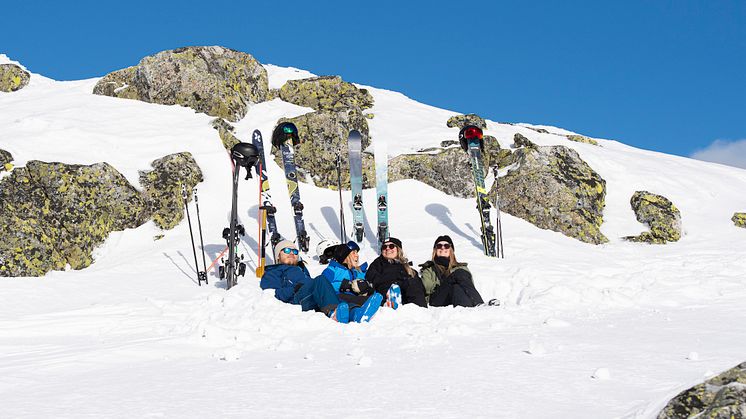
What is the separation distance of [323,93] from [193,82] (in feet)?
19.6

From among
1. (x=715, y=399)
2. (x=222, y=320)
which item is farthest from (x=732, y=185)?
(x=715, y=399)

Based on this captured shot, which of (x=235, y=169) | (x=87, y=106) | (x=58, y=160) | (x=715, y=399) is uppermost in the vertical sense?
(x=87, y=106)

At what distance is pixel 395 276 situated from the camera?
7680 millimetres

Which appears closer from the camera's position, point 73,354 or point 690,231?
point 73,354

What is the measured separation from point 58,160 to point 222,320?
10298mm

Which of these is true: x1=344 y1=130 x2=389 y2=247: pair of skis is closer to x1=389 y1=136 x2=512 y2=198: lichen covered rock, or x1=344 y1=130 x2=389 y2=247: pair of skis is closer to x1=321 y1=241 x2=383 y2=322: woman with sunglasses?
x1=389 y1=136 x2=512 y2=198: lichen covered rock

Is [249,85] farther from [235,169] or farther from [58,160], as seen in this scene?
[235,169]

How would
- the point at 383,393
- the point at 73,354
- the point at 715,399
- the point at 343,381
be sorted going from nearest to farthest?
the point at 715,399
the point at 383,393
the point at 343,381
the point at 73,354

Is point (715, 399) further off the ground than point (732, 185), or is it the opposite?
point (732, 185)

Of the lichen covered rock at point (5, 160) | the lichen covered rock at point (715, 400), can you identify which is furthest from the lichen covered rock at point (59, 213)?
the lichen covered rock at point (715, 400)

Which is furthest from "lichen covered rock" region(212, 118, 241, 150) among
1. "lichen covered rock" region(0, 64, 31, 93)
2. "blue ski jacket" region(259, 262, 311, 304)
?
"lichen covered rock" region(0, 64, 31, 93)

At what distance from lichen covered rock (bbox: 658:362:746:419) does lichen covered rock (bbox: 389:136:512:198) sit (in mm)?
15667

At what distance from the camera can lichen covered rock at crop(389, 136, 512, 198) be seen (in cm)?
1792

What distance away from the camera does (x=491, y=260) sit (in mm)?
12023
